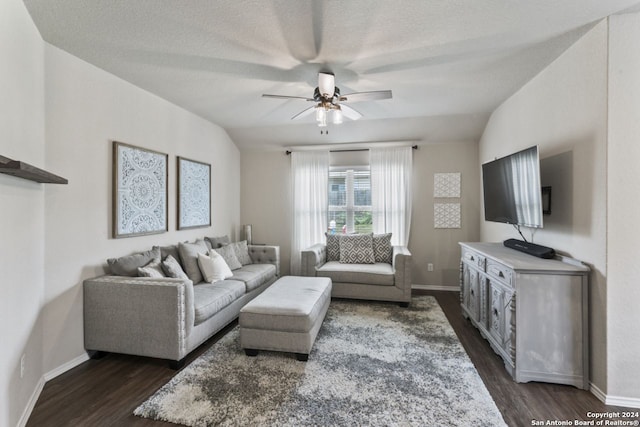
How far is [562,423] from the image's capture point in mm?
1763

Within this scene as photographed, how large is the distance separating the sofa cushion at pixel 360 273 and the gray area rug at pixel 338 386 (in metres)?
0.86

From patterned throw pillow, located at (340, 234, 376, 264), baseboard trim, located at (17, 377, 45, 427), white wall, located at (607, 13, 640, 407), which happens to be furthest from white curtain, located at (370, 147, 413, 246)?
baseboard trim, located at (17, 377, 45, 427)

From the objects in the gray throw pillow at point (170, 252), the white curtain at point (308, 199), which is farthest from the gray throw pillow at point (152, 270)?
the white curtain at point (308, 199)

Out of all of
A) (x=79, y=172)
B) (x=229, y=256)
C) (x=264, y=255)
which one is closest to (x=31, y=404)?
(x=79, y=172)

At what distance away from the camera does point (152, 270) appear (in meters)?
2.63

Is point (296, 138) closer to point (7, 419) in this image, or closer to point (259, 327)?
point (259, 327)

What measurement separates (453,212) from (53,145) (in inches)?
191

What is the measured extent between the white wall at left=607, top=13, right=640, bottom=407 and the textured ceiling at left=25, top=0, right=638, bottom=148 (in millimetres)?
298

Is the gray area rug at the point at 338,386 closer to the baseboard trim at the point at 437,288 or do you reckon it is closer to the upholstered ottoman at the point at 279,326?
the upholstered ottoman at the point at 279,326

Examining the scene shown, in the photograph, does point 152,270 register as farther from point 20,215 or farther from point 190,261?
point 20,215

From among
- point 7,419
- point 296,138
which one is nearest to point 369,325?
point 7,419

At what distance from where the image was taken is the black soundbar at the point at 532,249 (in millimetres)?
2363

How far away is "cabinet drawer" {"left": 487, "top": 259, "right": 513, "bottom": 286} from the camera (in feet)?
7.43

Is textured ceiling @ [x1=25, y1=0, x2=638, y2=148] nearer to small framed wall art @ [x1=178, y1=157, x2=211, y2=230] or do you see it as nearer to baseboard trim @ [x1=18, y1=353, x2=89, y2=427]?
small framed wall art @ [x1=178, y1=157, x2=211, y2=230]
